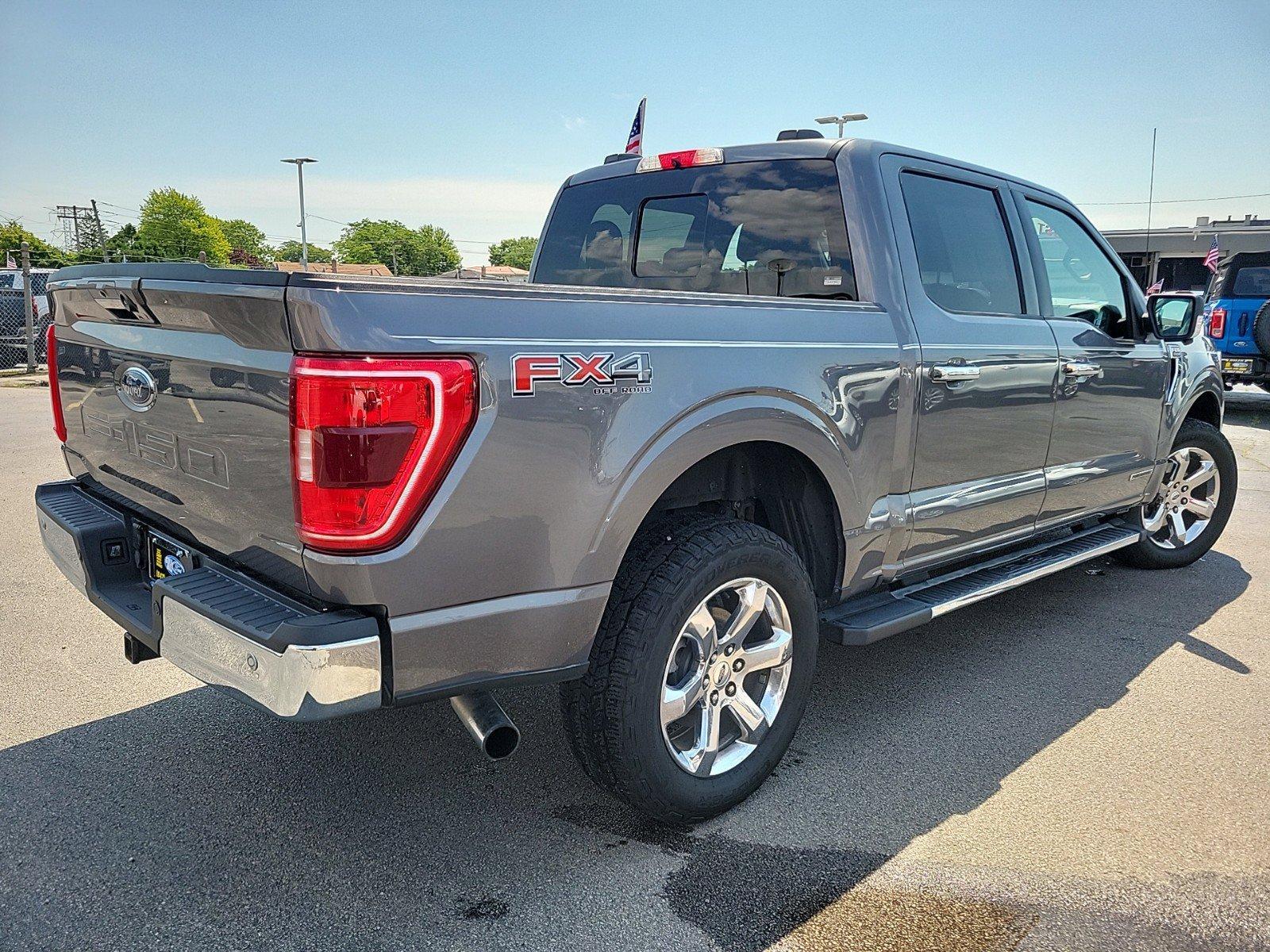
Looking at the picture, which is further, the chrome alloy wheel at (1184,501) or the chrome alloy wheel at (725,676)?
the chrome alloy wheel at (1184,501)

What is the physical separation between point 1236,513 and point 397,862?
6.86 m

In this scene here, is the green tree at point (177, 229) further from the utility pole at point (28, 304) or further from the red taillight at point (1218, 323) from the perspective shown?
the red taillight at point (1218, 323)

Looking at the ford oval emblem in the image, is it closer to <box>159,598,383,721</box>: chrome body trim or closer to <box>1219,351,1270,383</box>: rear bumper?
<box>159,598,383,721</box>: chrome body trim

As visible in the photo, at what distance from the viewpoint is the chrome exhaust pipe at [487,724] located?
2.21 meters

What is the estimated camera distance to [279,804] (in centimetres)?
279

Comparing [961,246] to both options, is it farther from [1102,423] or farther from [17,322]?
[17,322]

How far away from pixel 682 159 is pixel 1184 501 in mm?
3692

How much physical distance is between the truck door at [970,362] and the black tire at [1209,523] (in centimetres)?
185

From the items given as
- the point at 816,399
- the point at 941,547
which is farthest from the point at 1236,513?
the point at 816,399

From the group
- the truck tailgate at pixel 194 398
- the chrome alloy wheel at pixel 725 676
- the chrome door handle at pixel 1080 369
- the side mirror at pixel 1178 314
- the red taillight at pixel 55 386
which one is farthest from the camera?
the side mirror at pixel 1178 314

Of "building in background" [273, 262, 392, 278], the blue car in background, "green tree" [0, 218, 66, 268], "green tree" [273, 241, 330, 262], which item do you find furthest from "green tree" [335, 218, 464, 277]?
the blue car in background

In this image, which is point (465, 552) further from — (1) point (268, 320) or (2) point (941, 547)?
(2) point (941, 547)

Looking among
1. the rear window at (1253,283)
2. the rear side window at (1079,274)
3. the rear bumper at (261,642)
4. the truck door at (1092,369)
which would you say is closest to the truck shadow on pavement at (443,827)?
the rear bumper at (261,642)

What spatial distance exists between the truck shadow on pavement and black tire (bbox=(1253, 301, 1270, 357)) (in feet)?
33.7
